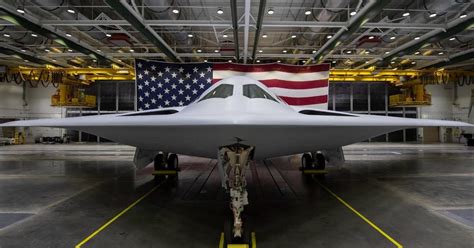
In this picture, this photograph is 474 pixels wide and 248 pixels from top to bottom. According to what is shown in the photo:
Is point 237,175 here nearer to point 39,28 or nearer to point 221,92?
point 221,92

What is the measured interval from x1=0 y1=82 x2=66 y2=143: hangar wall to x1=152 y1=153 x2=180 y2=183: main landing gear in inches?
995

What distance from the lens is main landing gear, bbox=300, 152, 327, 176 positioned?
991cm

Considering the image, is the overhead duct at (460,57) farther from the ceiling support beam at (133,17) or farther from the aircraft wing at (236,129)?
the ceiling support beam at (133,17)

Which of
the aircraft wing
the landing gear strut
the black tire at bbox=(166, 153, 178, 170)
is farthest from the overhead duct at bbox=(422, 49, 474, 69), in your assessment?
the landing gear strut

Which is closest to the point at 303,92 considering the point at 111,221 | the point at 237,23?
the point at 237,23

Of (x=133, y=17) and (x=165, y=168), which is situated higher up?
(x=133, y=17)

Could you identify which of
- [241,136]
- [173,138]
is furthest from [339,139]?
[173,138]

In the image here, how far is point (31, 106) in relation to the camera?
2880 centimetres

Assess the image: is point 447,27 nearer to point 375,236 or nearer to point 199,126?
point 375,236

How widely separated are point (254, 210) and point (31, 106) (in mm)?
33082

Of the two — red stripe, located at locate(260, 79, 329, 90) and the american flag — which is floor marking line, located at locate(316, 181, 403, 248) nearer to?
the american flag

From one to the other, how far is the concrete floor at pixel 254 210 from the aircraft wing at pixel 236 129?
1.66 metres

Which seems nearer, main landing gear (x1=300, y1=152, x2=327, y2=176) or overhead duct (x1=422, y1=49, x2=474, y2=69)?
main landing gear (x1=300, y1=152, x2=327, y2=176)

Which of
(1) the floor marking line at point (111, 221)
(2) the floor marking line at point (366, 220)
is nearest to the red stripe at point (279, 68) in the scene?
(2) the floor marking line at point (366, 220)
